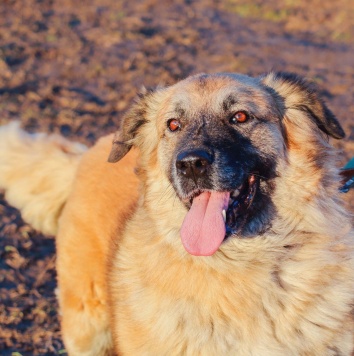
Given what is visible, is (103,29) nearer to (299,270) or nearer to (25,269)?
(25,269)

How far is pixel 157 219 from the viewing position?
3.71 metres

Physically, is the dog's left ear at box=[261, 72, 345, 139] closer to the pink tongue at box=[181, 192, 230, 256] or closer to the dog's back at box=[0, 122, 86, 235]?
the pink tongue at box=[181, 192, 230, 256]

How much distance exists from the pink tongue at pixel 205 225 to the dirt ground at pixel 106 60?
1.73 meters

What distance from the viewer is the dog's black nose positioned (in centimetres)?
334

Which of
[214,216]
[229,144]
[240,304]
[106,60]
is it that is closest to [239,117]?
[229,144]

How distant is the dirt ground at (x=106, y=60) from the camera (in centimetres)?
521

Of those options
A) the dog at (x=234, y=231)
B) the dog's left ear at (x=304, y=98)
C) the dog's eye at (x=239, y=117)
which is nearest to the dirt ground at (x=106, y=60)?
the dog at (x=234, y=231)

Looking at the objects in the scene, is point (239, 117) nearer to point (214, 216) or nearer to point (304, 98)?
point (304, 98)

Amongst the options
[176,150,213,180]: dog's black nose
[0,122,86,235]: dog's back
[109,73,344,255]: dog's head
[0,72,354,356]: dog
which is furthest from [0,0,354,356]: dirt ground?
[176,150,213,180]: dog's black nose

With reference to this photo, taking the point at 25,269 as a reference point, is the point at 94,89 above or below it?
above

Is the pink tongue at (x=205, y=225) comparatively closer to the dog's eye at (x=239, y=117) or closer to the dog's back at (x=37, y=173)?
the dog's eye at (x=239, y=117)

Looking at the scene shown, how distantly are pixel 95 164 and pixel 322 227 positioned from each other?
177 centimetres

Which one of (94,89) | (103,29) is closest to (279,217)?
(94,89)

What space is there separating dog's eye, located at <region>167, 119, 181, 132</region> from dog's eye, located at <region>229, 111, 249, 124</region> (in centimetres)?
34
